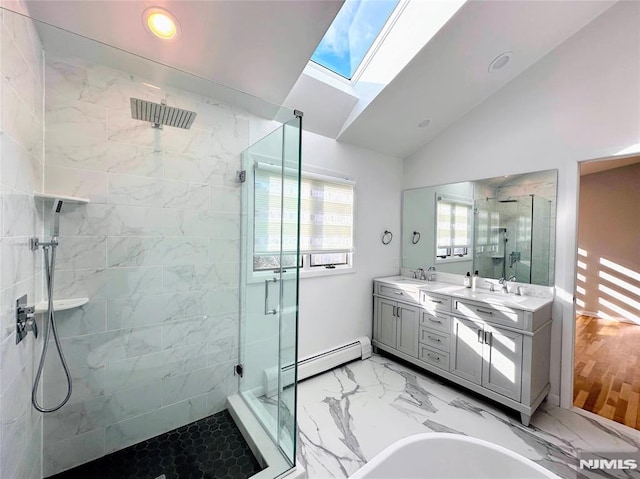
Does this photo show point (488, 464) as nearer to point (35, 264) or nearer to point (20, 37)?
point (35, 264)

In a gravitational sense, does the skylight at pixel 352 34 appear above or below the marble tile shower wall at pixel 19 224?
above

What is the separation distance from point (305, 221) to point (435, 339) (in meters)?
1.69

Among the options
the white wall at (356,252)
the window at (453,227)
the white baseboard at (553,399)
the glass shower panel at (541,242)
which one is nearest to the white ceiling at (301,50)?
the white wall at (356,252)

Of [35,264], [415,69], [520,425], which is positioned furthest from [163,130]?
[520,425]

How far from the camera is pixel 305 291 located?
104 inches

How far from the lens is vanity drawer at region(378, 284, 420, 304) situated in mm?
2736

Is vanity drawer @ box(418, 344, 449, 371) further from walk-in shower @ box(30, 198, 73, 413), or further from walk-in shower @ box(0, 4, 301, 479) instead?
walk-in shower @ box(30, 198, 73, 413)

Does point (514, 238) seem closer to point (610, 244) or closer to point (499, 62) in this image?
point (499, 62)

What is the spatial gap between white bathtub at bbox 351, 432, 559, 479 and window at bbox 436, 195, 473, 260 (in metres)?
2.11

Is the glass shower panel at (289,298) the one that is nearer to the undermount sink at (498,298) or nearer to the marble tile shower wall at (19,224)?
the marble tile shower wall at (19,224)

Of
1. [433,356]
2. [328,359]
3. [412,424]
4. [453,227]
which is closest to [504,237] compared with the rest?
[453,227]

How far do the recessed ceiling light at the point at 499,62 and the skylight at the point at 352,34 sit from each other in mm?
963

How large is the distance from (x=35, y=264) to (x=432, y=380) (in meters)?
3.08

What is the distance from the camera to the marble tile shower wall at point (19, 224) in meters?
1.02
